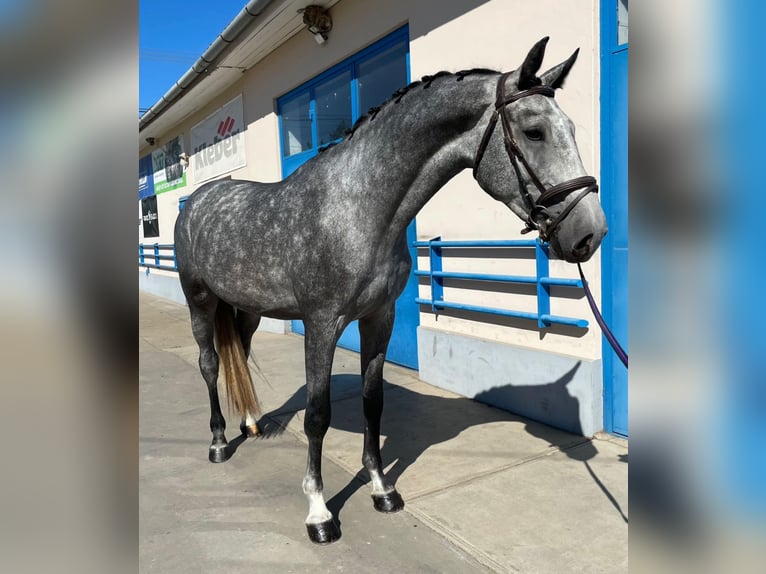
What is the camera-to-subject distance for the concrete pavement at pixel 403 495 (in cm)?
221

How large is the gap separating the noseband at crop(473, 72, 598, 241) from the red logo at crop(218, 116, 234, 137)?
7.41 m

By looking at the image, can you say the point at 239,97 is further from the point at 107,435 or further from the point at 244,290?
the point at 107,435

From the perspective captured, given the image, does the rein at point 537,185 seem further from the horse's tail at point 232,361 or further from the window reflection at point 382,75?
the window reflection at point 382,75

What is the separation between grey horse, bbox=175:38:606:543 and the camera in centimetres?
182

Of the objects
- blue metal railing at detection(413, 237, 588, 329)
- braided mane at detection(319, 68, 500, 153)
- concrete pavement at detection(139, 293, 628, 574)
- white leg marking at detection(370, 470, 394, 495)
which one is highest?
braided mane at detection(319, 68, 500, 153)

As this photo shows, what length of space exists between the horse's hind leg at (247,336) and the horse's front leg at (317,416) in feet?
4.12

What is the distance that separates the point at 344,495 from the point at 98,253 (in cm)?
264

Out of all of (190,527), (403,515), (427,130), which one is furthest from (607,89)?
Result: (190,527)

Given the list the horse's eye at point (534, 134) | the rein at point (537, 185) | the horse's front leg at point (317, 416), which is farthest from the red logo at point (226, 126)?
the horse's eye at point (534, 134)

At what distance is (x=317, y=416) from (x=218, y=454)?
3.91ft

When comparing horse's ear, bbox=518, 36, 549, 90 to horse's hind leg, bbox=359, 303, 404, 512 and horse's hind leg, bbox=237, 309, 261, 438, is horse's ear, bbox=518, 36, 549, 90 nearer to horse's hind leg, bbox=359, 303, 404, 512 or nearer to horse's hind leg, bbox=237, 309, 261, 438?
horse's hind leg, bbox=359, 303, 404, 512

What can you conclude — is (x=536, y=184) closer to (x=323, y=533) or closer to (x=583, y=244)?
(x=583, y=244)

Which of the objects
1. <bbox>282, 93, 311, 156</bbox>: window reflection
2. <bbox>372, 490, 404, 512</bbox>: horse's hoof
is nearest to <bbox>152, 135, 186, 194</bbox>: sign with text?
<bbox>282, 93, 311, 156</bbox>: window reflection

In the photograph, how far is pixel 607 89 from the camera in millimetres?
3219
